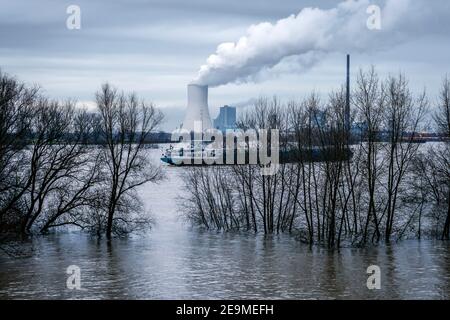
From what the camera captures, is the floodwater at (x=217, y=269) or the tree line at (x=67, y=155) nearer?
the floodwater at (x=217, y=269)

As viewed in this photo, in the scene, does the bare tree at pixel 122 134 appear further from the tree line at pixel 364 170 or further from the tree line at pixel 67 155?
the tree line at pixel 364 170

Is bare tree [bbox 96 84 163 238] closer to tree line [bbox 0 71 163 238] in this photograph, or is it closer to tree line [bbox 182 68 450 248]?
tree line [bbox 0 71 163 238]

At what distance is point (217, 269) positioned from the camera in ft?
99.8

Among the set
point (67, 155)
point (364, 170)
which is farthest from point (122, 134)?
point (364, 170)

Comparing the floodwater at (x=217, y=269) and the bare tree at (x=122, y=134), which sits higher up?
the bare tree at (x=122, y=134)

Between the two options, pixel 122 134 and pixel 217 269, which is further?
pixel 122 134

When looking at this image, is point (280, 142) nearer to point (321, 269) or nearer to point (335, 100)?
point (335, 100)

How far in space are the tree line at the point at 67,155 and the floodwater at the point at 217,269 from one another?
6.16 ft

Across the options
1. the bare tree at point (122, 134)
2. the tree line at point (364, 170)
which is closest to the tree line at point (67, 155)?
the bare tree at point (122, 134)

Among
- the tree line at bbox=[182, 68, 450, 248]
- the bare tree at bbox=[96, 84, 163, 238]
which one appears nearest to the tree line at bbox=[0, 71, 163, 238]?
the bare tree at bbox=[96, 84, 163, 238]

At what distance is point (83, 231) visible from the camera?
4478 centimetres

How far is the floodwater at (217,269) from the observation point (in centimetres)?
2530

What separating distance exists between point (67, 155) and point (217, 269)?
1637 cm

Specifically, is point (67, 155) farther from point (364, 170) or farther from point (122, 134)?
point (364, 170)
